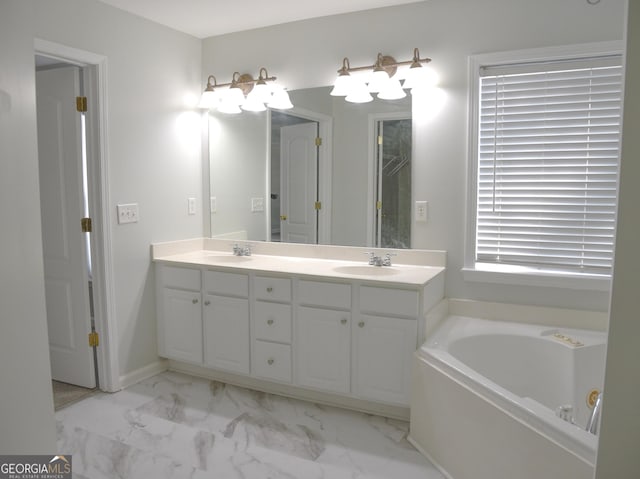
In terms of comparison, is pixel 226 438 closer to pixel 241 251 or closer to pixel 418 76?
pixel 241 251

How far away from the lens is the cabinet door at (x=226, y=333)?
10.1 ft

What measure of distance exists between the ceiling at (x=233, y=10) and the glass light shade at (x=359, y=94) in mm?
462

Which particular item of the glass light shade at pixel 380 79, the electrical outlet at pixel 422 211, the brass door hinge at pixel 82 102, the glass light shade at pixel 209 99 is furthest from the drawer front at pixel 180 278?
the glass light shade at pixel 380 79

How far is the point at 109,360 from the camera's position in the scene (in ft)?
10.2

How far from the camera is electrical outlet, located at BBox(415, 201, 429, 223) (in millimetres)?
3020

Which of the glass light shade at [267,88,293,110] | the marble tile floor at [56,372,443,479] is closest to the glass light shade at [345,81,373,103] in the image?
the glass light shade at [267,88,293,110]

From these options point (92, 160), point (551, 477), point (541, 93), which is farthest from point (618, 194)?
point (92, 160)

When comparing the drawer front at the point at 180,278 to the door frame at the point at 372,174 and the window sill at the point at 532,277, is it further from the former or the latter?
the window sill at the point at 532,277

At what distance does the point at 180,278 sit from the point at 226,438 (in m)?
1.13

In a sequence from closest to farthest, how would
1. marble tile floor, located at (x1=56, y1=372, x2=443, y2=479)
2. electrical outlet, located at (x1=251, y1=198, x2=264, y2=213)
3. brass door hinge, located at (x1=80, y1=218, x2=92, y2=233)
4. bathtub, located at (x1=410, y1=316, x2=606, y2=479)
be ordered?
bathtub, located at (x1=410, y1=316, x2=606, y2=479), marble tile floor, located at (x1=56, y1=372, x2=443, y2=479), brass door hinge, located at (x1=80, y1=218, x2=92, y2=233), electrical outlet, located at (x1=251, y1=198, x2=264, y2=213)

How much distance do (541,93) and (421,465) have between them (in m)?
2.01

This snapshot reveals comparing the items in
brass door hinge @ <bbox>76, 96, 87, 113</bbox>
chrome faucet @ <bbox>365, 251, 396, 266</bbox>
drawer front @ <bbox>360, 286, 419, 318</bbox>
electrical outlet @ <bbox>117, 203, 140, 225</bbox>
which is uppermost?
brass door hinge @ <bbox>76, 96, 87, 113</bbox>

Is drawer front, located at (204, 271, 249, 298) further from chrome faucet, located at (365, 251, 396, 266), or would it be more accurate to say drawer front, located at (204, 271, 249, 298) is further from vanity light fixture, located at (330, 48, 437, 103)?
vanity light fixture, located at (330, 48, 437, 103)

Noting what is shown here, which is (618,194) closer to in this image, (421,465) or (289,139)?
(421,465)
